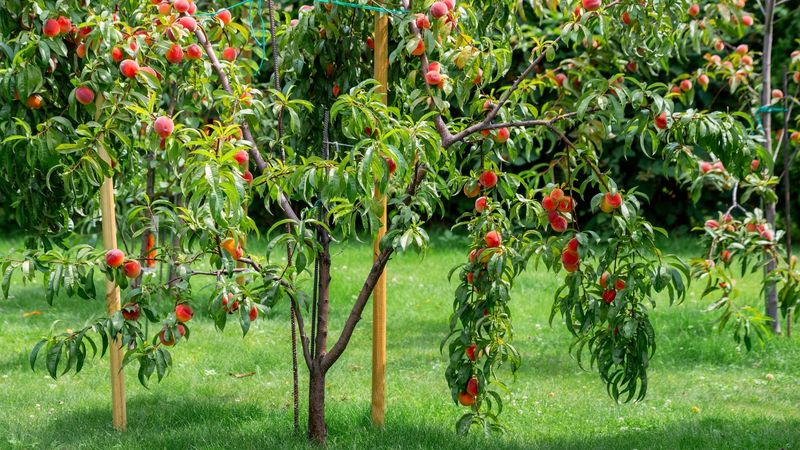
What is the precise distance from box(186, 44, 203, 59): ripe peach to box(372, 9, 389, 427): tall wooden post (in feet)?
1.90

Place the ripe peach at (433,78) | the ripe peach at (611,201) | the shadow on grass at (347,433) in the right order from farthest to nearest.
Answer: the shadow on grass at (347,433) → the ripe peach at (433,78) → the ripe peach at (611,201)

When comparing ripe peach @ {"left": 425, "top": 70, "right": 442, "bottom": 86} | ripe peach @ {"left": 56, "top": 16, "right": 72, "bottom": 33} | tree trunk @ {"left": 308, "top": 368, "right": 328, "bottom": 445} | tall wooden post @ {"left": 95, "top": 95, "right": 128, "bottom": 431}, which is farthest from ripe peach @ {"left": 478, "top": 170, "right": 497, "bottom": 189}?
ripe peach @ {"left": 56, "top": 16, "right": 72, "bottom": 33}

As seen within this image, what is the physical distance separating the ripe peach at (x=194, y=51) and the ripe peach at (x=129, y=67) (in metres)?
0.20

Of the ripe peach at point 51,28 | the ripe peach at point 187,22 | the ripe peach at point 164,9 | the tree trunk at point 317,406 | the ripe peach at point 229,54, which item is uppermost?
the ripe peach at point 164,9

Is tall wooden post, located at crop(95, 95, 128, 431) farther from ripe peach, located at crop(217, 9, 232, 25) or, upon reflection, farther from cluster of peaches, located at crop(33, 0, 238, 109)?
ripe peach, located at crop(217, 9, 232, 25)

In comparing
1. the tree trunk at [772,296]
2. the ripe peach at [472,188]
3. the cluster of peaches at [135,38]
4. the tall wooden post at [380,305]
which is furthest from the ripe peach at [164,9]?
the tree trunk at [772,296]

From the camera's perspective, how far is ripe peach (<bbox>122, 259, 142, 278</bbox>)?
112 inches

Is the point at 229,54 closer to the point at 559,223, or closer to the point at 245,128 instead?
the point at 245,128

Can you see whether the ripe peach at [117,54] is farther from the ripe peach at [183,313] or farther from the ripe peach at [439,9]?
the ripe peach at [439,9]

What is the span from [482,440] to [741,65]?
9.05 ft

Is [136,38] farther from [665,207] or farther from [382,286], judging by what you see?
[665,207]

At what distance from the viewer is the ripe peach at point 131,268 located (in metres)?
2.85

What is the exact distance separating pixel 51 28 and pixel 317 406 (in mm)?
1474

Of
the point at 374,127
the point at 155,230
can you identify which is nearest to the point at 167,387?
the point at 155,230
